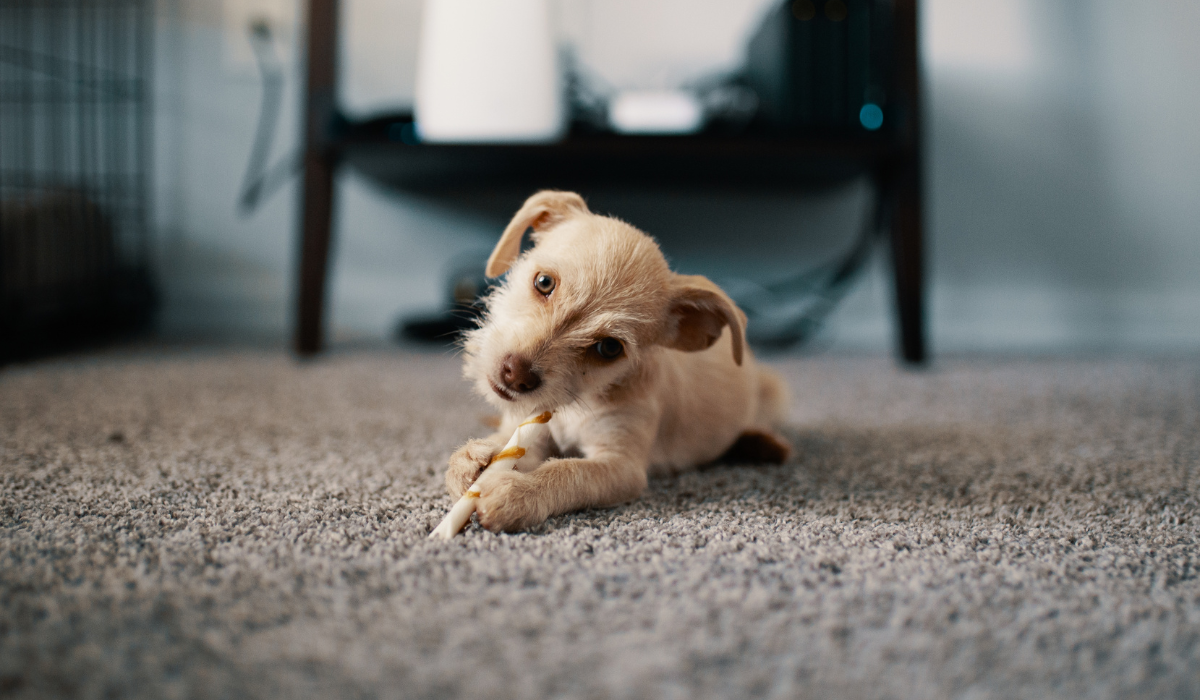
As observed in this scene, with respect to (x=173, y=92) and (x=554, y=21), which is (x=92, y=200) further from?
(x=554, y=21)

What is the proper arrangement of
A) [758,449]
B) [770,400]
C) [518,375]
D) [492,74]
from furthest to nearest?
[492,74] → [770,400] → [758,449] → [518,375]

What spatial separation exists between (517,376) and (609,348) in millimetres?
96

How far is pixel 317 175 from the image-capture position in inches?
56.6

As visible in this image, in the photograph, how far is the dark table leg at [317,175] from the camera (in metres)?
1.40

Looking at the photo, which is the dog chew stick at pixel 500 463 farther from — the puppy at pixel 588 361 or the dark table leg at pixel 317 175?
the dark table leg at pixel 317 175

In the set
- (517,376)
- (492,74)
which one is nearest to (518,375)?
(517,376)

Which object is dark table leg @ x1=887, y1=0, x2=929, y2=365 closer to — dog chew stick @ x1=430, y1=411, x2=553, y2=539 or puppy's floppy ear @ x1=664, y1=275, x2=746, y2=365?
puppy's floppy ear @ x1=664, y1=275, x2=746, y2=365

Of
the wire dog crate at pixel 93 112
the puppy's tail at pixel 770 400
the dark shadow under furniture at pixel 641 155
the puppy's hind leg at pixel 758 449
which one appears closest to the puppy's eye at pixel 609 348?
the puppy's hind leg at pixel 758 449

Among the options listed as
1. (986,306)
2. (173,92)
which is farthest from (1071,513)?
(173,92)

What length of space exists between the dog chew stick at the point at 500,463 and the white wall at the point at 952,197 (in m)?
1.43

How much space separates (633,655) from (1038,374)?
1.50 meters

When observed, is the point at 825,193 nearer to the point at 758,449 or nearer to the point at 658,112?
the point at 658,112

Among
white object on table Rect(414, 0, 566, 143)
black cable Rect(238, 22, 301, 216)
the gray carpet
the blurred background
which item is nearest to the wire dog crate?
the blurred background

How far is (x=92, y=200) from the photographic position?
165 centimetres
